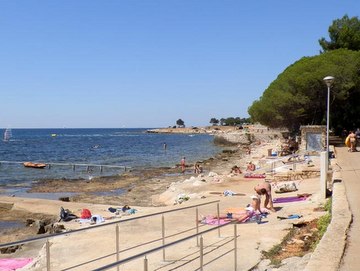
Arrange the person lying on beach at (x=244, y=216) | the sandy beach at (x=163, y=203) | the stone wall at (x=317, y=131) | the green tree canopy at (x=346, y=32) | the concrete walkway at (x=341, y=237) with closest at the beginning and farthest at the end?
1. the concrete walkway at (x=341, y=237)
2. the sandy beach at (x=163, y=203)
3. the person lying on beach at (x=244, y=216)
4. the stone wall at (x=317, y=131)
5. the green tree canopy at (x=346, y=32)

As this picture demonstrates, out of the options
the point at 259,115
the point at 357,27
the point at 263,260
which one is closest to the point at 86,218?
the point at 263,260

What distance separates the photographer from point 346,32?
42.6m

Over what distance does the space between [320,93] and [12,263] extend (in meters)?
30.7

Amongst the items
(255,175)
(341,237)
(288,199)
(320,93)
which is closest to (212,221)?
(288,199)

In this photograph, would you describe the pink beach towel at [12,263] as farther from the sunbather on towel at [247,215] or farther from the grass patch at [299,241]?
the grass patch at [299,241]

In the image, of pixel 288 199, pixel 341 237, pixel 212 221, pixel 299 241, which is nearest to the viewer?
pixel 341 237

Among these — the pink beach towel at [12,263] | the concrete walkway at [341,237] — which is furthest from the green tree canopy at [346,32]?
the pink beach towel at [12,263]

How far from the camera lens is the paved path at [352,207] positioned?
5665mm

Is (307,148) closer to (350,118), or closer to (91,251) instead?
(350,118)

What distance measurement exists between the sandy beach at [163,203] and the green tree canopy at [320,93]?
9.48 meters

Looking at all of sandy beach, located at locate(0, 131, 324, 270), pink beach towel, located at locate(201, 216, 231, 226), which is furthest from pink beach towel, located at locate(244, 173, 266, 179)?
pink beach towel, located at locate(201, 216, 231, 226)

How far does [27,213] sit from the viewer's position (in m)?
18.3

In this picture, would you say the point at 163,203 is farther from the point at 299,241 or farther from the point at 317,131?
the point at 299,241

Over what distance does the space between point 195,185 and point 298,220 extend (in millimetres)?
11323
